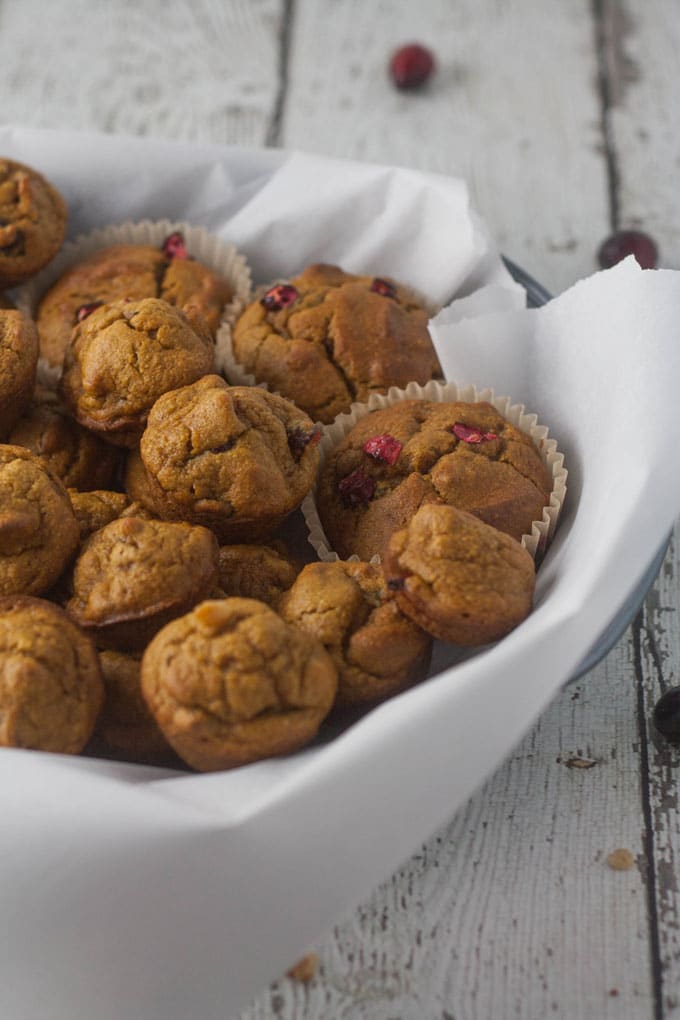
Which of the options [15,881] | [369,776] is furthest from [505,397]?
[15,881]

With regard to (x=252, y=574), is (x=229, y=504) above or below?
above

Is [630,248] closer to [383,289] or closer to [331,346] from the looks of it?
[383,289]

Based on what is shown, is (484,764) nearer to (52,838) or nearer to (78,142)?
(52,838)

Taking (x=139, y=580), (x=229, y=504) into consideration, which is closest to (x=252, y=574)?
(x=229, y=504)

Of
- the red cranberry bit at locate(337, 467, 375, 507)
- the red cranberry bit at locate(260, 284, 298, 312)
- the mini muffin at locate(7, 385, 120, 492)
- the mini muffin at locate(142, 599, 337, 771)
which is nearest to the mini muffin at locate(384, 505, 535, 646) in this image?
the mini muffin at locate(142, 599, 337, 771)

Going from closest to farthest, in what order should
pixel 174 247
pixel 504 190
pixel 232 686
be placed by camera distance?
pixel 232 686 → pixel 174 247 → pixel 504 190

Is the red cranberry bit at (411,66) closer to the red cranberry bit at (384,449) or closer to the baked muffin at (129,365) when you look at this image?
the baked muffin at (129,365)

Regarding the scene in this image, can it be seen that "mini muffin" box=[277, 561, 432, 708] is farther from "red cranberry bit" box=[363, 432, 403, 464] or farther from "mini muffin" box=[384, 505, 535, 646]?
"red cranberry bit" box=[363, 432, 403, 464]
